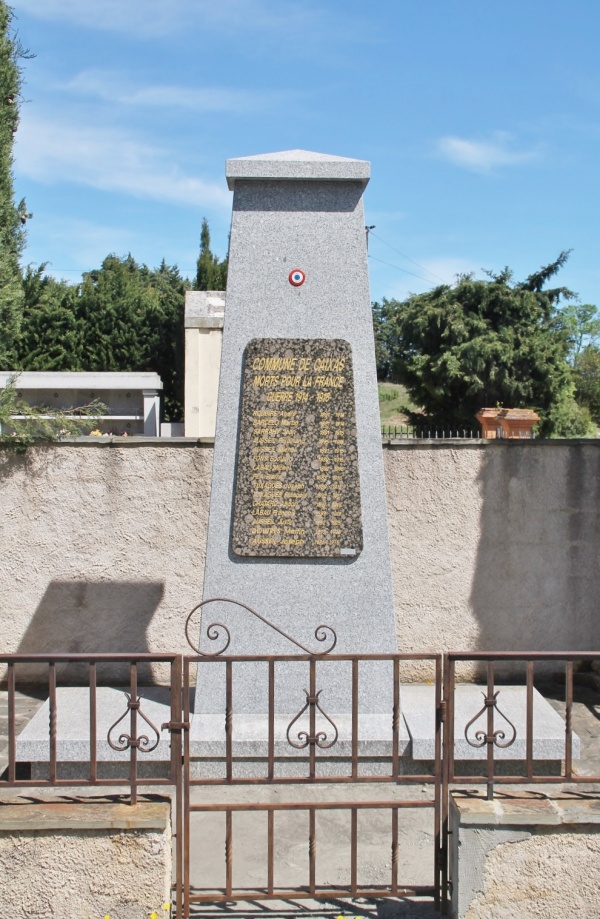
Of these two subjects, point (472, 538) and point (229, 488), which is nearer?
point (229, 488)

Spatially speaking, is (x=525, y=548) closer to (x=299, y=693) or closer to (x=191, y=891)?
(x=299, y=693)

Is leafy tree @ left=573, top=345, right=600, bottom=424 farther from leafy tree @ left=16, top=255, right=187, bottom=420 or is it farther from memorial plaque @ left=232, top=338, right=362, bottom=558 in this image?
memorial plaque @ left=232, top=338, right=362, bottom=558

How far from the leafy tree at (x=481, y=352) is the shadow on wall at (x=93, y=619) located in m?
18.2

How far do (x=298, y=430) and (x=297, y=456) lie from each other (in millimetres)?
148

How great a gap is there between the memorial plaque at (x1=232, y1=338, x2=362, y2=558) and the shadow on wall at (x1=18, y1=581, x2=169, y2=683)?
188 cm

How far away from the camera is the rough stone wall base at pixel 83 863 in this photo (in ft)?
9.52

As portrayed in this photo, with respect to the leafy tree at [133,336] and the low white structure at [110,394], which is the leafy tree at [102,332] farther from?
the low white structure at [110,394]

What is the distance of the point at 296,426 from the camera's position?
5035 millimetres

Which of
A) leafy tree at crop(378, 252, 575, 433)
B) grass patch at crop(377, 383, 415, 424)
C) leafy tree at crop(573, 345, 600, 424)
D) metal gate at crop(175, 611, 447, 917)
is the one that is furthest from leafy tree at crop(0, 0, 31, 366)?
leafy tree at crop(573, 345, 600, 424)

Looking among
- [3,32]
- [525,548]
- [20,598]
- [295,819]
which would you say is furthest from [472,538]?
[3,32]

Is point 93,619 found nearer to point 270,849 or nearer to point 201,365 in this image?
point 270,849

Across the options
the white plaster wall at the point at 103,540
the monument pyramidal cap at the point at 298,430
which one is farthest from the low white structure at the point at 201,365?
the monument pyramidal cap at the point at 298,430

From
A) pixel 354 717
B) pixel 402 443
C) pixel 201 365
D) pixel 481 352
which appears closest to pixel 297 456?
pixel 402 443

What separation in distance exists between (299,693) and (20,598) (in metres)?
→ 2.59
